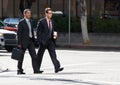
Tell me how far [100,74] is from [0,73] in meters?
3.43

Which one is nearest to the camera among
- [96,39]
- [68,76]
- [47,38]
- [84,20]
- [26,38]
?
[68,76]

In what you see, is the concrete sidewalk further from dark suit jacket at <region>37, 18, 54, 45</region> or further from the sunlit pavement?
dark suit jacket at <region>37, 18, 54, 45</region>

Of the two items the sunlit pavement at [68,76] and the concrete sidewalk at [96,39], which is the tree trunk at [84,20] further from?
the sunlit pavement at [68,76]

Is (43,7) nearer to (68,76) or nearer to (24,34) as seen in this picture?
(24,34)

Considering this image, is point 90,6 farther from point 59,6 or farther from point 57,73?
point 57,73

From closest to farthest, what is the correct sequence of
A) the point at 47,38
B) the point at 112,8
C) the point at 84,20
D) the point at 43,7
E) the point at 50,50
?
the point at 47,38, the point at 50,50, the point at 84,20, the point at 112,8, the point at 43,7

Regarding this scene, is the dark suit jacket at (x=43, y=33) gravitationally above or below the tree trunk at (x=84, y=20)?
above

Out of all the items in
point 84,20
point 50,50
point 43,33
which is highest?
point 43,33

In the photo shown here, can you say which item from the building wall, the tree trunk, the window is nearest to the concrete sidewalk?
the tree trunk

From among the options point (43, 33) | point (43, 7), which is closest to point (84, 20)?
point (43, 7)

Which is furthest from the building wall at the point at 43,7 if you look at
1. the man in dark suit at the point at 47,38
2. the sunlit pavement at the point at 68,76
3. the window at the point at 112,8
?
the man in dark suit at the point at 47,38

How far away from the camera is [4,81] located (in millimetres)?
16156

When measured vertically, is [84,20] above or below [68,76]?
below

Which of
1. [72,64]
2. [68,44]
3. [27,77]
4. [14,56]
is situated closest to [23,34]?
[14,56]
